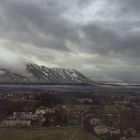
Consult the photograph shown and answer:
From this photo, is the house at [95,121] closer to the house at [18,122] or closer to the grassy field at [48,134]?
the grassy field at [48,134]

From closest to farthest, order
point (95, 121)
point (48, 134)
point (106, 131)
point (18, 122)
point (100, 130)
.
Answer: point (48, 134), point (106, 131), point (100, 130), point (18, 122), point (95, 121)

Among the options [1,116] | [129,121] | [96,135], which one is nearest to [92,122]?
[129,121]

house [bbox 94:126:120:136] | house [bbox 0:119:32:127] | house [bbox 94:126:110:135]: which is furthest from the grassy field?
house [bbox 0:119:32:127]

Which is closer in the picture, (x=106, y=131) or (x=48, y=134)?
(x=48, y=134)

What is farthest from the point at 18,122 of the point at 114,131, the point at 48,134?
the point at 114,131

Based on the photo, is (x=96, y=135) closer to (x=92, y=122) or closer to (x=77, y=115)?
(x=92, y=122)

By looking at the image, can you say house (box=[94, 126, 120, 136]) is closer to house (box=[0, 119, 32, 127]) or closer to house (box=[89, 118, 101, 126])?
house (box=[89, 118, 101, 126])

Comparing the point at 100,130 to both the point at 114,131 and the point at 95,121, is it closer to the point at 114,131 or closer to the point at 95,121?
the point at 114,131

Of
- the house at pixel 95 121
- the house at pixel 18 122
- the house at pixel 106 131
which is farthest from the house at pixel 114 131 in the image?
the house at pixel 18 122
